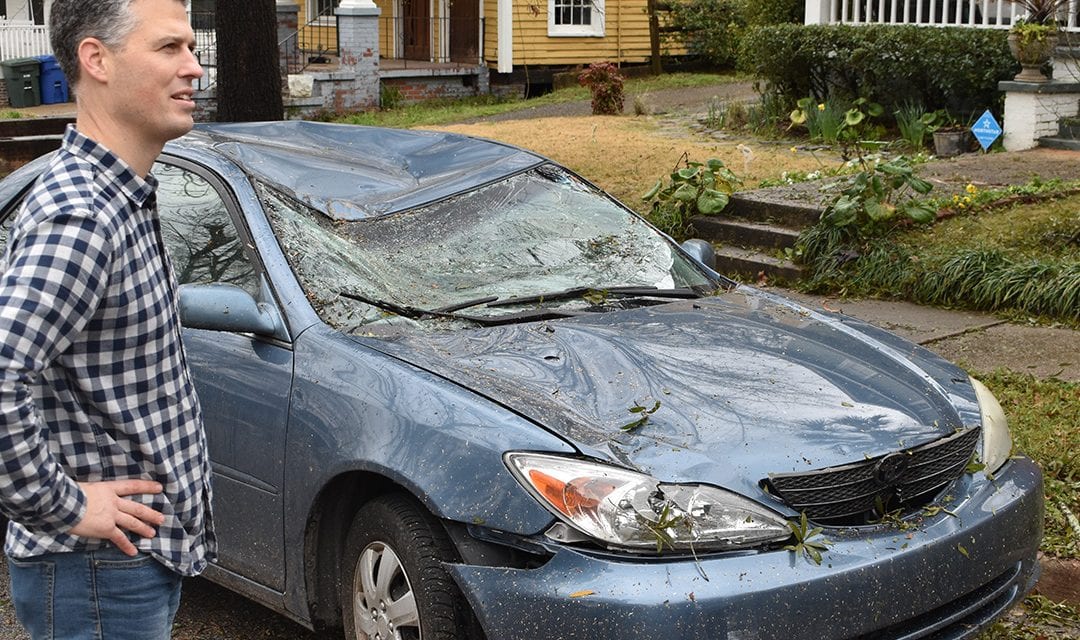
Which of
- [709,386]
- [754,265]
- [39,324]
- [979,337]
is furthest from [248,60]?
[39,324]

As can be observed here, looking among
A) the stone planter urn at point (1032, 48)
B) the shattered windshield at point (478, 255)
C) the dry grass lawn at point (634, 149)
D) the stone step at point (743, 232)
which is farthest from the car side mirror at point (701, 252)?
the stone planter urn at point (1032, 48)

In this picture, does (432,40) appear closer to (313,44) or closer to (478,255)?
(313,44)

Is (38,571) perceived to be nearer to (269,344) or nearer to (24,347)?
(24,347)

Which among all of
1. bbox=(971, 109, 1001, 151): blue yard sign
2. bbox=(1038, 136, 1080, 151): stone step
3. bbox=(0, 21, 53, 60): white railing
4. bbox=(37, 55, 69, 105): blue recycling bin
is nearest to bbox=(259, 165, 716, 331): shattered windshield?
bbox=(971, 109, 1001, 151): blue yard sign

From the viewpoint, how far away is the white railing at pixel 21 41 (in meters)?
24.3

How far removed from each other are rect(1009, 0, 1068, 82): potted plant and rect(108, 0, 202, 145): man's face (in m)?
11.2

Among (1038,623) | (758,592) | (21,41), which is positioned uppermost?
(21,41)

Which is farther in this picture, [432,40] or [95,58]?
[432,40]

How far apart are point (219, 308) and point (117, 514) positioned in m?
1.72

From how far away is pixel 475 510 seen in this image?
11.0ft

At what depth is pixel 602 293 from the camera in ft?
14.9

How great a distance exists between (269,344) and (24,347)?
192cm

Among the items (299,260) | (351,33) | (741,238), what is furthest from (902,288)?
(351,33)

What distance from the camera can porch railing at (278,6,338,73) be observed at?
78.4 feet
